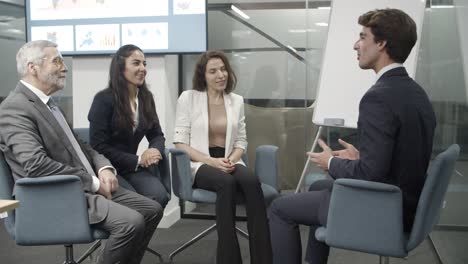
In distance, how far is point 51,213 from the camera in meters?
2.28

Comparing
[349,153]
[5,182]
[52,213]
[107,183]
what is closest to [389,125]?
[349,153]

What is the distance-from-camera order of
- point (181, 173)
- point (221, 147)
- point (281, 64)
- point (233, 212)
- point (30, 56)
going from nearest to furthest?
point (30, 56) < point (233, 212) < point (181, 173) < point (221, 147) < point (281, 64)

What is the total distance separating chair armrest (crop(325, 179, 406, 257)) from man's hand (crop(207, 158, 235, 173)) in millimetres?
1011

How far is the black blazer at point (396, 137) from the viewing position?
6.47ft

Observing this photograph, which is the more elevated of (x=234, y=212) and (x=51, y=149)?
(x=51, y=149)

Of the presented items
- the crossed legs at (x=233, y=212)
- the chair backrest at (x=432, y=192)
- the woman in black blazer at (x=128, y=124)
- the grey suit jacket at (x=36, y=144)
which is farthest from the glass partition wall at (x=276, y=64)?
the chair backrest at (x=432, y=192)

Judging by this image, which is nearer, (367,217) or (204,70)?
(367,217)

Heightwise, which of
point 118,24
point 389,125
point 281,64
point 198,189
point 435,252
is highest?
point 118,24

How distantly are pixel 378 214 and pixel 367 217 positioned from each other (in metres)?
0.05

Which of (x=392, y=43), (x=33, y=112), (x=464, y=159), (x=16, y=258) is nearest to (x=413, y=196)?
(x=392, y=43)

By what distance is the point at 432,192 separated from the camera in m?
1.99

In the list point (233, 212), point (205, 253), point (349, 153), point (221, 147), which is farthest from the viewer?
point (205, 253)

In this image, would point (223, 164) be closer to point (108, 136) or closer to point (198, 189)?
point (198, 189)

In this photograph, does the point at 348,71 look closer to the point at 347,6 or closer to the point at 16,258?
the point at 347,6
